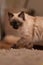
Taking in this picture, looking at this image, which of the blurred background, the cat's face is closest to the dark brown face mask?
the cat's face

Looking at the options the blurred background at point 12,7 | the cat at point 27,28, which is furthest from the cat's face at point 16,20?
the blurred background at point 12,7

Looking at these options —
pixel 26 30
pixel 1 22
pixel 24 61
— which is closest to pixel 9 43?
pixel 26 30

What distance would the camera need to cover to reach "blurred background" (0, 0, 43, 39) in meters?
2.16

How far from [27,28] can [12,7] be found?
51 cm

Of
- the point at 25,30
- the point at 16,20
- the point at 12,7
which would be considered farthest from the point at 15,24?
the point at 12,7

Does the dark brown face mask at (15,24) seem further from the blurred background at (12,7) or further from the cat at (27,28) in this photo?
the blurred background at (12,7)

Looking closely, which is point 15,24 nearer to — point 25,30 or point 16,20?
point 16,20

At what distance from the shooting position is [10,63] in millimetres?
1128

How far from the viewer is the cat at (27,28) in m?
1.85

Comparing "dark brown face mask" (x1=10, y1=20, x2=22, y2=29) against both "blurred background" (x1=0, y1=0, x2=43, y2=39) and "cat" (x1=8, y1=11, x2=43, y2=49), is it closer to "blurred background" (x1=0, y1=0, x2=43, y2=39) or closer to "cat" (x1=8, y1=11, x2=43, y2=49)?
"cat" (x1=8, y1=11, x2=43, y2=49)

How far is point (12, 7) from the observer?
7.43 ft

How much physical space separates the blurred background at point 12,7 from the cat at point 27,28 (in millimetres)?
168

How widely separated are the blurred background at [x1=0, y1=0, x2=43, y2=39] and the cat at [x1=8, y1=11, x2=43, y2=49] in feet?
0.55

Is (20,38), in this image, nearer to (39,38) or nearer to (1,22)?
(39,38)
